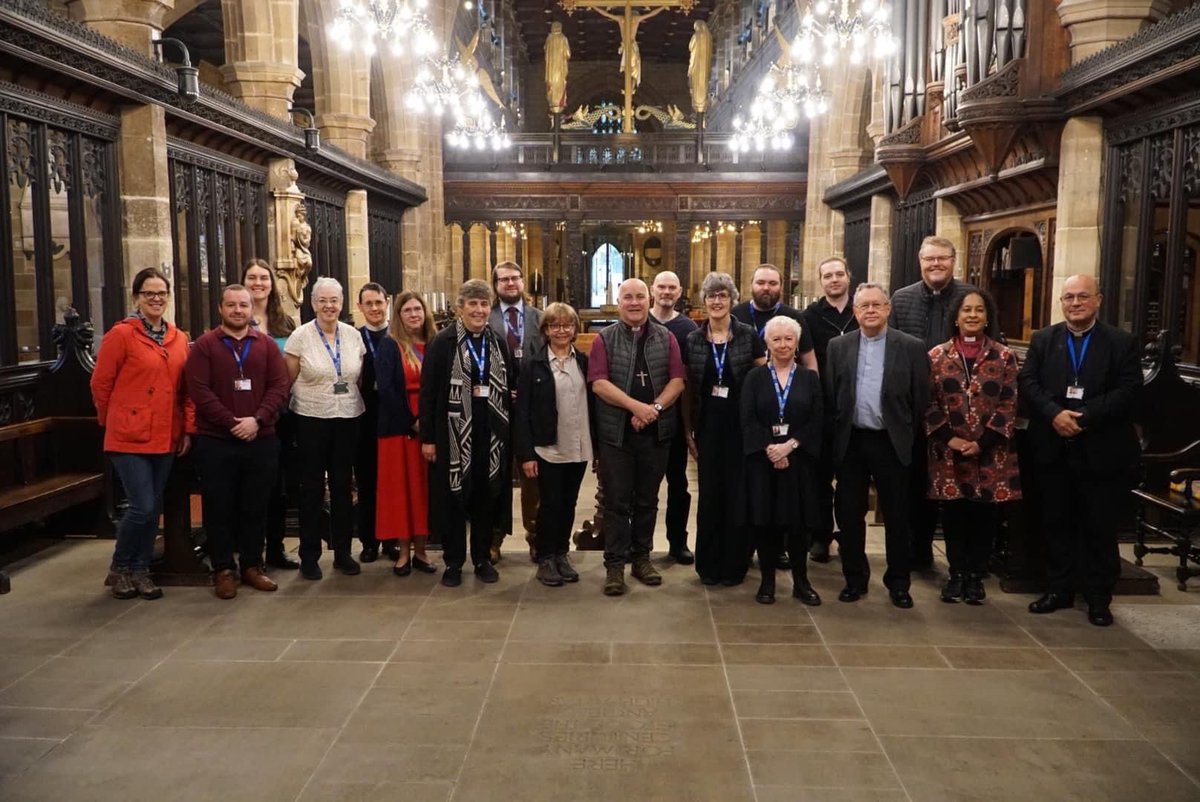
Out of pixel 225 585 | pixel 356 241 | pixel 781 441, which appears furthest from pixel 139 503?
pixel 356 241

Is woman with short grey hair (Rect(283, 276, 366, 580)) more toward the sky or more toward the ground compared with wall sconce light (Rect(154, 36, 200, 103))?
more toward the ground

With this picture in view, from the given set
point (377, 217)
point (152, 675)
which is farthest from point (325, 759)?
point (377, 217)

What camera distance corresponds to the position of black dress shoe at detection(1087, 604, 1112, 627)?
4090 millimetres

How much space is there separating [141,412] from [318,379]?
0.80m

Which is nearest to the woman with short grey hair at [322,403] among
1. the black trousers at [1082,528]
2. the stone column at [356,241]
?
the black trousers at [1082,528]

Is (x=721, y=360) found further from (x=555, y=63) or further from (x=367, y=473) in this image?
(x=555, y=63)

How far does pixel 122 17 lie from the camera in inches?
271

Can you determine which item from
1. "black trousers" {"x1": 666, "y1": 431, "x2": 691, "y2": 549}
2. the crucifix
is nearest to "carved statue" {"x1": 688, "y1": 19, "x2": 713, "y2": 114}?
the crucifix

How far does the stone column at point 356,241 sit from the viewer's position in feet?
43.2

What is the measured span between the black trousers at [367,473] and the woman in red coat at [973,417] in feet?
9.11

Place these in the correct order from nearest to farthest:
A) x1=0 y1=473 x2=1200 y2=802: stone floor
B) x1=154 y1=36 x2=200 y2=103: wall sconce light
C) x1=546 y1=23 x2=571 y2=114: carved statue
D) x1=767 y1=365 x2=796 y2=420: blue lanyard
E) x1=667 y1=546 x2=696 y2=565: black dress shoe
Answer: x1=0 y1=473 x2=1200 y2=802: stone floor
x1=767 y1=365 x2=796 y2=420: blue lanyard
x1=667 y1=546 x2=696 y2=565: black dress shoe
x1=154 y1=36 x2=200 y2=103: wall sconce light
x1=546 y1=23 x2=571 y2=114: carved statue

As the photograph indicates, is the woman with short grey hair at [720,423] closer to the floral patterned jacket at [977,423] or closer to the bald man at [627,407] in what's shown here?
the bald man at [627,407]

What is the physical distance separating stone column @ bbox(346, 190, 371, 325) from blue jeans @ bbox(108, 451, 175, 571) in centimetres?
891

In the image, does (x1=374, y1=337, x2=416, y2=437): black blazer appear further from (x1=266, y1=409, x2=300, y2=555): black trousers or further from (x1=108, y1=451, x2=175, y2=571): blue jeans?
(x1=108, y1=451, x2=175, y2=571): blue jeans
